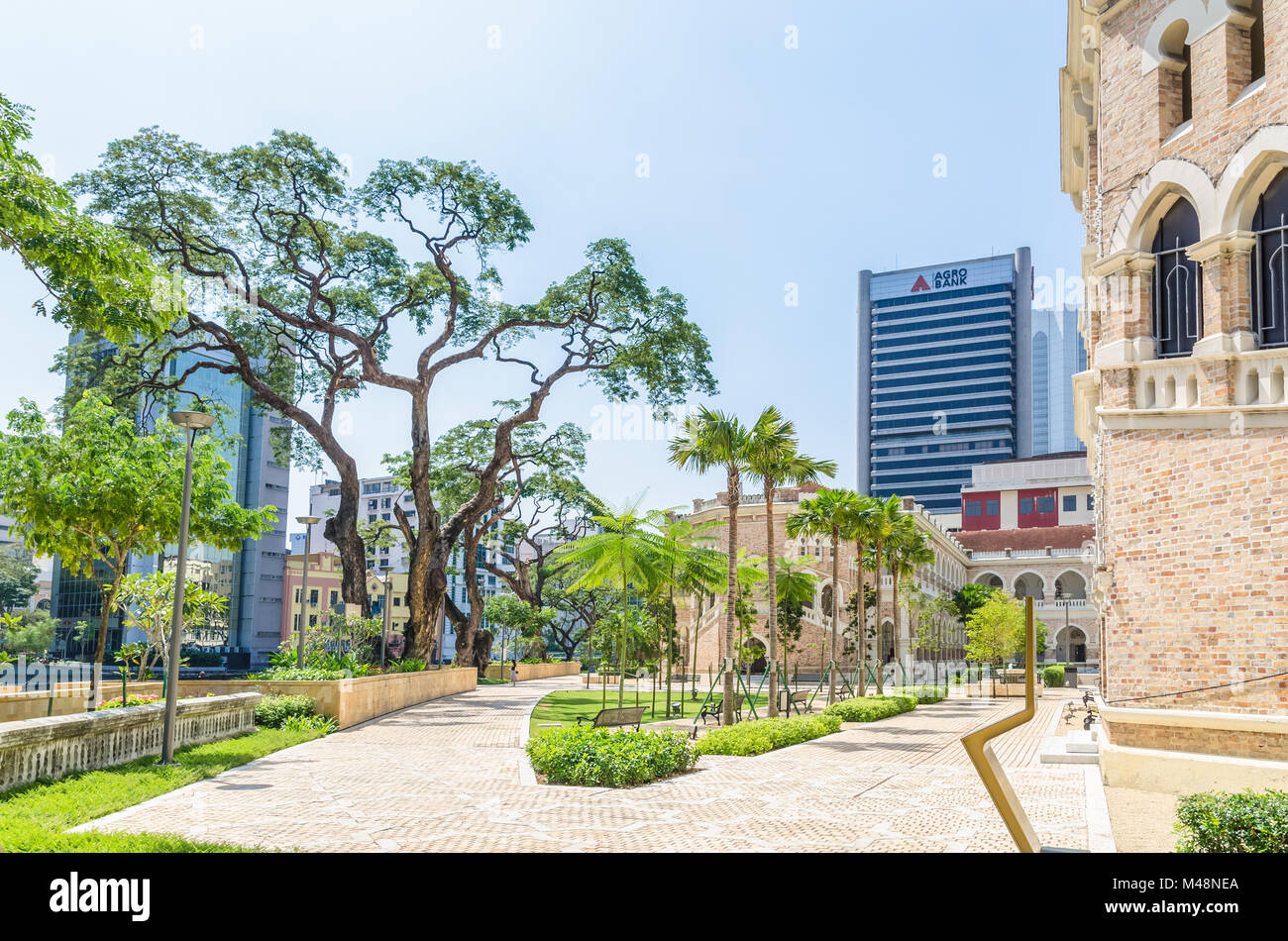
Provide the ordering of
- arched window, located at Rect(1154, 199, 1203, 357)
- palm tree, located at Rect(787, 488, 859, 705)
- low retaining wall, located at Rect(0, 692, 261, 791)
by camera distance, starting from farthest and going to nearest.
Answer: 1. palm tree, located at Rect(787, 488, 859, 705)
2. arched window, located at Rect(1154, 199, 1203, 357)
3. low retaining wall, located at Rect(0, 692, 261, 791)

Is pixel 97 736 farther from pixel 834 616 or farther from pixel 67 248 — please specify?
pixel 834 616

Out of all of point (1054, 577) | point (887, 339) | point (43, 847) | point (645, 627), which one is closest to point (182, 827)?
point (43, 847)

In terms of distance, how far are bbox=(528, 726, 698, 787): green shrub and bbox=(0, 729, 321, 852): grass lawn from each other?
4.83m

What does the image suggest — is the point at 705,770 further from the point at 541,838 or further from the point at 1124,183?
the point at 1124,183

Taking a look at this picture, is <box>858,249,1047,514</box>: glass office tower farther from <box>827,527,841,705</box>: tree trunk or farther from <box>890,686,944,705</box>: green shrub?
<box>827,527,841,705</box>: tree trunk

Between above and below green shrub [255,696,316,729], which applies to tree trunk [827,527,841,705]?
above

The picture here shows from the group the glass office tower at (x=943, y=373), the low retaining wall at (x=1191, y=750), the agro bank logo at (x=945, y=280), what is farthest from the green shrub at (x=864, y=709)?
the agro bank logo at (x=945, y=280)

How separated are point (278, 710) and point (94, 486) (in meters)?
6.00

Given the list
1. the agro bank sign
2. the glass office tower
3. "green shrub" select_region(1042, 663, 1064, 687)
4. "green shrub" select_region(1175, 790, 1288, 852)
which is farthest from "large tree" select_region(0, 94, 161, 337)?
the agro bank sign

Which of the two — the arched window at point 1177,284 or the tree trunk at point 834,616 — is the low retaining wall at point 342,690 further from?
the arched window at point 1177,284

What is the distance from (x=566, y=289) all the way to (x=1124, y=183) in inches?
910

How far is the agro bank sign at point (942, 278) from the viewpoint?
153 meters

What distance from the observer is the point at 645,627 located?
34719 millimetres

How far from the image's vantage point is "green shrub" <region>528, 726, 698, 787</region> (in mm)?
13859
